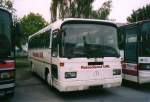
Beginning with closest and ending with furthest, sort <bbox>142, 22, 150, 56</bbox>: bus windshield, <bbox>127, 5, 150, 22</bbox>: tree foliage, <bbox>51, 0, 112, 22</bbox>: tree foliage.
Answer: <bbox>142, 22, 150, 56</bbox>: bus windshield, <bbox>51, 0, 112, 22</bbox>: tree foliage, <bbox>127, 5, 150, 22</bbox>: tree foliage

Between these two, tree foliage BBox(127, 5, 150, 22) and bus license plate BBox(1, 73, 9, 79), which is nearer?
bus license plate BBox(1, 73, 9, 79)

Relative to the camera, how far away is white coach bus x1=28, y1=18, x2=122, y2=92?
33.1 ft

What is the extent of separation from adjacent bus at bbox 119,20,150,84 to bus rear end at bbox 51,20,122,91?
1.09 meters

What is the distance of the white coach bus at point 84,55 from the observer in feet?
33.1

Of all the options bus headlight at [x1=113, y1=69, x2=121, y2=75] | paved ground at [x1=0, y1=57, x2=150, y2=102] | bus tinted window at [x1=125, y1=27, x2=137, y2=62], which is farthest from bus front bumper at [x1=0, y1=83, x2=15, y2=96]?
bus tinted window at [x1=125, y1=27, x2=137, y2=62]

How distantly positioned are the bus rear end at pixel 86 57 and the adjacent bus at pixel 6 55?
1736 millimetres

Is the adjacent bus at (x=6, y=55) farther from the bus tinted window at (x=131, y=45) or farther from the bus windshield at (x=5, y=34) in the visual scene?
the bus tinted window at (x=131, y=45)

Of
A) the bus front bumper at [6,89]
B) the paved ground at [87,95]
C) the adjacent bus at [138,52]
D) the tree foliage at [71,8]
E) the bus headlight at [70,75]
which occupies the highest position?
the tree foliage at [71,8]

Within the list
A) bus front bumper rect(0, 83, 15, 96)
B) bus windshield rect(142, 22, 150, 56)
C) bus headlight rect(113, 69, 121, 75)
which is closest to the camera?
bus front bumper rect(0, 83, 15, 96)

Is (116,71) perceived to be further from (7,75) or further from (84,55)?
(7,75)

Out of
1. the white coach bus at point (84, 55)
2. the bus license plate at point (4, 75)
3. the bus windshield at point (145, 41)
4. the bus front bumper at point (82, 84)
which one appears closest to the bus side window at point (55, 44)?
the white coach bus at point (84, 55)

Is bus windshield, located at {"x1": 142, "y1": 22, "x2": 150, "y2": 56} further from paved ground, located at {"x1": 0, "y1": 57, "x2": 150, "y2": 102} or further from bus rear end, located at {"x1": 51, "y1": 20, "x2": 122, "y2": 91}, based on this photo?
paved ground, located at {"x1": 0, "y1": 57, "x2": 150, "y2": 102}

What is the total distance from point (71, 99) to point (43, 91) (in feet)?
7.51

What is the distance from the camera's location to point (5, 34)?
9.45 m
